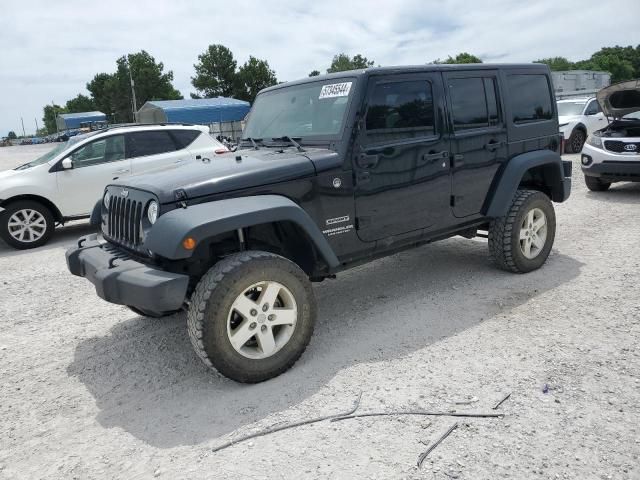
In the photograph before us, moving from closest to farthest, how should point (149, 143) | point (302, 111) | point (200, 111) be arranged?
point (302, 111)
point (149, 143)
point (200, 111)

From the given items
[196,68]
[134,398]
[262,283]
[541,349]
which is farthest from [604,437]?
[196,68]

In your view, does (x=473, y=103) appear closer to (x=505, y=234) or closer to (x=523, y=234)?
(x=505, y=234)

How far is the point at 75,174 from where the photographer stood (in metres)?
7.94

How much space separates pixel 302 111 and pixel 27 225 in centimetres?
549

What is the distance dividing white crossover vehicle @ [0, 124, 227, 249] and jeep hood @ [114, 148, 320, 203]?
12.7 ft

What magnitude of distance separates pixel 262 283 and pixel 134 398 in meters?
1.12

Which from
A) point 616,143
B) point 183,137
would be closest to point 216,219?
point 183,137

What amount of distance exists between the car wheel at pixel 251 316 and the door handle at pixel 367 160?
98 cm

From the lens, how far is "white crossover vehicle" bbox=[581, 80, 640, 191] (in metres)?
8.66

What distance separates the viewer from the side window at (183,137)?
863 cm

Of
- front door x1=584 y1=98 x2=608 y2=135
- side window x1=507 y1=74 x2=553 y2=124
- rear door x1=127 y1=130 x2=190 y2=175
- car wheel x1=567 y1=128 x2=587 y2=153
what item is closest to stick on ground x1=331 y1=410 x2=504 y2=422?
side window x1=507 y1=74 x2=553 y2=124

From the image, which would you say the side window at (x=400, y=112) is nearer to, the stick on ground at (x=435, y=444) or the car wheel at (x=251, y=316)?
the car wheel at (x=251, y=316)

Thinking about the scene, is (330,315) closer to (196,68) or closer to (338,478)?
(338,478)

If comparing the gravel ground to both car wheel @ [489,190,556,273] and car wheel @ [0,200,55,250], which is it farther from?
car wheel @ [0,200,55,250]
